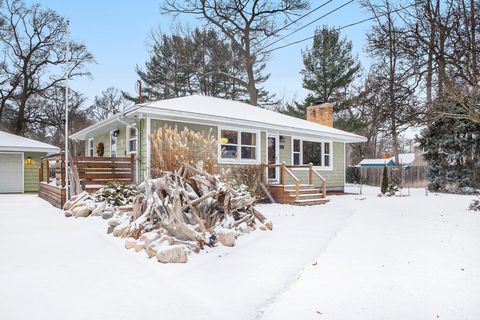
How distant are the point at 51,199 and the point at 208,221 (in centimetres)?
697

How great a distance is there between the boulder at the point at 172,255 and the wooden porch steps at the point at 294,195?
6094 millimetres

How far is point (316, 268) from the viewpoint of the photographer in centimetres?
388

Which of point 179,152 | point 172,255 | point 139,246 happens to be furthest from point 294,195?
point 172,255

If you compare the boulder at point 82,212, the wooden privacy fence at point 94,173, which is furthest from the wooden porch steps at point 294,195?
the boulder at point 82,212

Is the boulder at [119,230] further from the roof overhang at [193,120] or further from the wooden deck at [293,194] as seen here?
the wooden deck at [293,194]

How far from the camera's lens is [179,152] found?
6867mm

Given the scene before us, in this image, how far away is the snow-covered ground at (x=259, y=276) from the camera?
283 cm

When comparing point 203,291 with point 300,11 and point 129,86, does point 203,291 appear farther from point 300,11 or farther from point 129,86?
point 129,86

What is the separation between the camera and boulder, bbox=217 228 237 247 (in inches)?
193

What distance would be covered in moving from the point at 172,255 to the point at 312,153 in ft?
35.5

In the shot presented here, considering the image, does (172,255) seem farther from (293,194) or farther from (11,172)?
(11,172)

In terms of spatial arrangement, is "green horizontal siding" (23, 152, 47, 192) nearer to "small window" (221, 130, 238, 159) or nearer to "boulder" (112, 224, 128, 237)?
"small window" (221, 130, 238, 159)

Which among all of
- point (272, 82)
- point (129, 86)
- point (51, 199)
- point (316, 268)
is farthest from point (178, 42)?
point (316, 268)

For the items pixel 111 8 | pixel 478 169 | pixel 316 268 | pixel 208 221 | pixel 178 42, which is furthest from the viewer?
pixel 178 42
